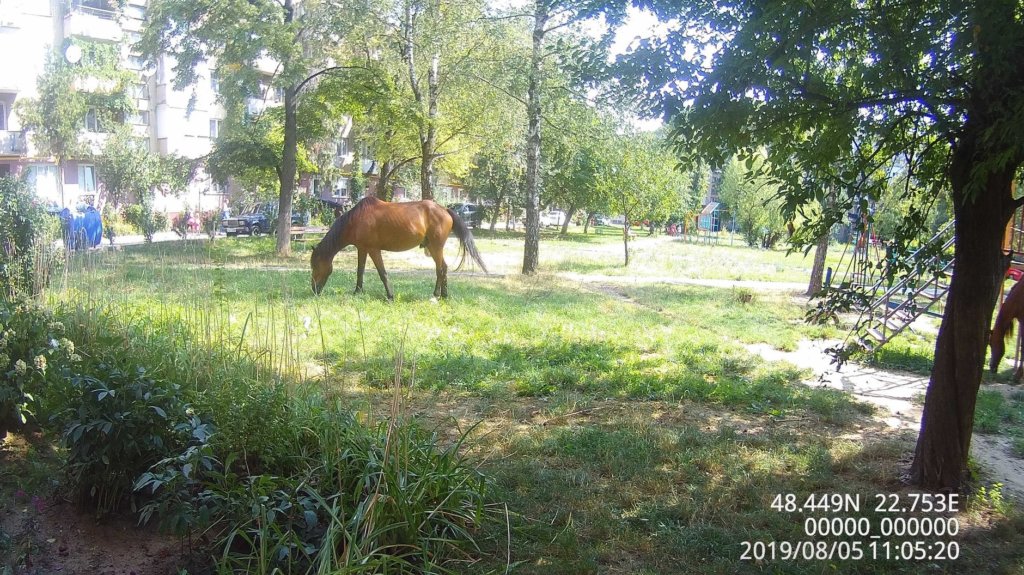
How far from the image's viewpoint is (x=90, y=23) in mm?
37469

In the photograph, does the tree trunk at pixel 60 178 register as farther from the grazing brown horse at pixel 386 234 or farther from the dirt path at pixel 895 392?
the dirt path at pixel 895 392

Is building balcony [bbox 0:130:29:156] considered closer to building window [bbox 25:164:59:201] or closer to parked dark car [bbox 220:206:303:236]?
building window [bbox 25:164:59:201]

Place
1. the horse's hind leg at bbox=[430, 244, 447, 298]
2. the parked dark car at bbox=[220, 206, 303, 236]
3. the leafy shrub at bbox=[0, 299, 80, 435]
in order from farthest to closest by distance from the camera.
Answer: the parked dark car at bbox=[220, 206, 303, 236], the horse's hind leg at bbox=[430, 244, 447, 298], the leafy shrub at bbox=[0, 299, 80, 435]

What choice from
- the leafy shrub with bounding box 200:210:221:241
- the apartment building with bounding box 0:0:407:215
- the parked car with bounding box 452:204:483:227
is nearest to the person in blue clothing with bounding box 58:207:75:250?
the leafy shrub with bounding box 200:210:221:241

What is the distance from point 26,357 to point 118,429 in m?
1.44

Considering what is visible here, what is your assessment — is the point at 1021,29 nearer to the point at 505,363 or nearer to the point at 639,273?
the point at 505,363

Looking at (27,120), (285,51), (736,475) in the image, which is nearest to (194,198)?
(27,120)

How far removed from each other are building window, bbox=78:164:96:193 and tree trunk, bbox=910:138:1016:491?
42522 millimetres

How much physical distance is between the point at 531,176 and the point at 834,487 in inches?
548

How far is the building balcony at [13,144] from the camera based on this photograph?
34.8 meters

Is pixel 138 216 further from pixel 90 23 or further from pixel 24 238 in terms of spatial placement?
pixel 24 238

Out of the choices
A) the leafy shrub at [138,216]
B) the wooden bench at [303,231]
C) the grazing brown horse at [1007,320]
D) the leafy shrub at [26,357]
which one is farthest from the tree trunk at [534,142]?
the leafy shrub at [138,216]

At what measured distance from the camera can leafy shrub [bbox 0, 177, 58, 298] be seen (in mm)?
6762

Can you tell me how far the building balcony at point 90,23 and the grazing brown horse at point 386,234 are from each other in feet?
103
